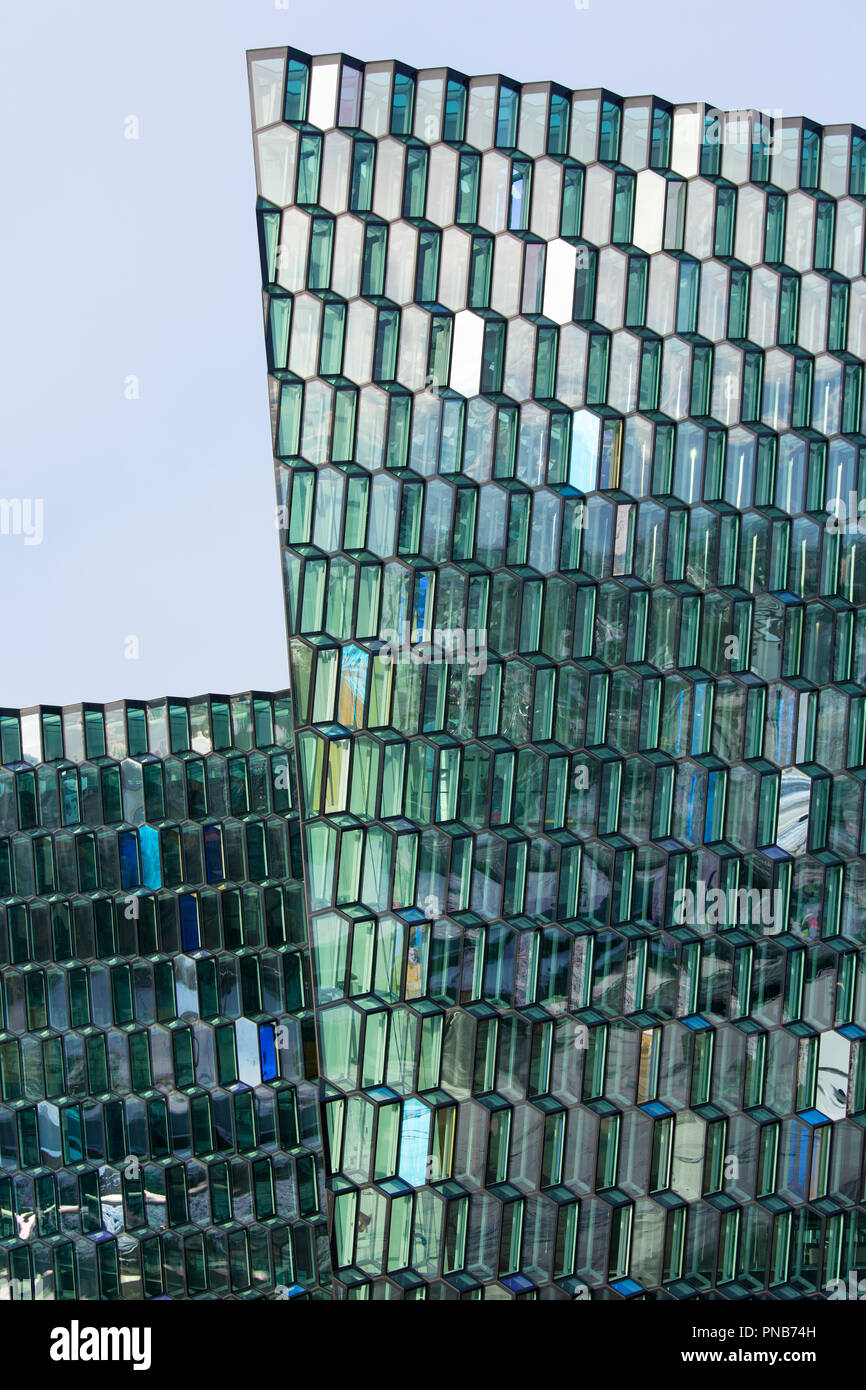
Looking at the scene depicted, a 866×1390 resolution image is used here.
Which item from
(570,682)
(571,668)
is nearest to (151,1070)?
(570,682)

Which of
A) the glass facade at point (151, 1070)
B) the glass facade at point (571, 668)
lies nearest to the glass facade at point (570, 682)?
the glass facade at point (571, 668)

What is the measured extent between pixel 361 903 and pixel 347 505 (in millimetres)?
4938

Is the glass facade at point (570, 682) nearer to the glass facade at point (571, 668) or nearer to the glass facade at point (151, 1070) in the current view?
the glass facade at point (571, 668)

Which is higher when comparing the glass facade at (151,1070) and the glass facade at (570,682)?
the glass facade at (570,682)

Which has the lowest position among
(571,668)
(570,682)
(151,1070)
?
(151,1070)

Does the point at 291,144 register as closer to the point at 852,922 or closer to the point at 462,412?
the point at 462,412

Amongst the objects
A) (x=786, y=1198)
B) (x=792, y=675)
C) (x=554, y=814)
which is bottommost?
(x=786, y=1198)

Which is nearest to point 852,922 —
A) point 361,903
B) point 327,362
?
point 361,903

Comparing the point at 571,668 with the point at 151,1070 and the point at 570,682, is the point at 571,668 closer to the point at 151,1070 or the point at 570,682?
the point at 570,682

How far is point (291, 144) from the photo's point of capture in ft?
51.9

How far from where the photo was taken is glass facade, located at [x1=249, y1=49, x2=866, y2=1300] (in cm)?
1566

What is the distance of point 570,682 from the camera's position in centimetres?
1573

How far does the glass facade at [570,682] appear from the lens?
1566cm

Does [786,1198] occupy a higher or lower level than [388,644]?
lower
